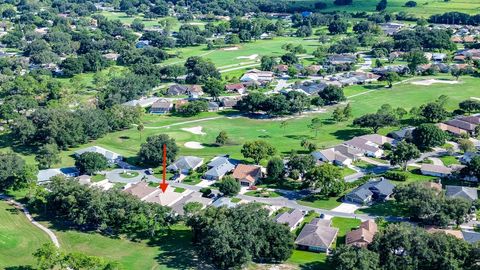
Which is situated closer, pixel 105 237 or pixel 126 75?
pixel 105 237

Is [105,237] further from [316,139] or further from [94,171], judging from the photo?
[316,139]

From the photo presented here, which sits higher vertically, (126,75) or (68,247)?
(126,75)

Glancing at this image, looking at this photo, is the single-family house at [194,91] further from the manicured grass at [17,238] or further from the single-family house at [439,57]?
the single-family house at [439,57]

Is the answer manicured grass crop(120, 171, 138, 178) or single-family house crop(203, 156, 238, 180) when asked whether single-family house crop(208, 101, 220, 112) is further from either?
manicured grass crop(120, 171, 138, 178)

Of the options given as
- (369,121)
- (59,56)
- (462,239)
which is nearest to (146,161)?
(369,121)

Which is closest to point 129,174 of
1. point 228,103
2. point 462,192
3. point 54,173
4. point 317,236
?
point 54,173

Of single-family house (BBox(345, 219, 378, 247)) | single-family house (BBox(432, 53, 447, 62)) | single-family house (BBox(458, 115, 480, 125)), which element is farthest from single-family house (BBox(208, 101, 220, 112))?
single-family house (BBox(432, 53, 447, 62))

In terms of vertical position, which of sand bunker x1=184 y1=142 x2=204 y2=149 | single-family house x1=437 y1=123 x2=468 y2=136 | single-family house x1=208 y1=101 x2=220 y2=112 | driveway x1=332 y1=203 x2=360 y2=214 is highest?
single-family house x1=208 y1=101 x2=220 y2=112
